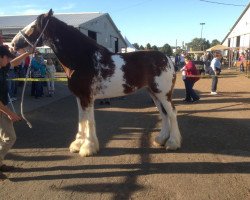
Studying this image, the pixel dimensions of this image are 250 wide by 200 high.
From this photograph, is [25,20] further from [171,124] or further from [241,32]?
[241,32]

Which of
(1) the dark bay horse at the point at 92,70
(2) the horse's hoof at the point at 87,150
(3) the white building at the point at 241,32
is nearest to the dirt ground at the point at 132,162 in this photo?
(2) the horse's hoof at the point at 87,150

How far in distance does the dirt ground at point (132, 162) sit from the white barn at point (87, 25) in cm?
1666

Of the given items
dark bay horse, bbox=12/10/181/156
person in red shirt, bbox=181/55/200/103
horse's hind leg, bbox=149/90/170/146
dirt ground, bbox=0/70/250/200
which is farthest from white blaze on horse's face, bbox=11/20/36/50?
person in red shirt, bbox=181/55/200/103

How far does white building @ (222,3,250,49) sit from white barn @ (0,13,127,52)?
15.6 meters

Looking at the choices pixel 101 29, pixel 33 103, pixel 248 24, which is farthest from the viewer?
pixel 248 24

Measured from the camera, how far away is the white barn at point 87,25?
87.2 ft

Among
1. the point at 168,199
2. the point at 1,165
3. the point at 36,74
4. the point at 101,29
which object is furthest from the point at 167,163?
the point at 101,29

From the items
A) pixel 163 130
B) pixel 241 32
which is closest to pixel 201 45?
pixel 241 32

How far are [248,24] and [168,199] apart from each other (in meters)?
40.1

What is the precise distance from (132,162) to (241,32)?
41335 millimetres

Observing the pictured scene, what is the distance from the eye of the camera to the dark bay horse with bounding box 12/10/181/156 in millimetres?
6012

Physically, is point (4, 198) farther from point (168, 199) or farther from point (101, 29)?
point (101, 29)

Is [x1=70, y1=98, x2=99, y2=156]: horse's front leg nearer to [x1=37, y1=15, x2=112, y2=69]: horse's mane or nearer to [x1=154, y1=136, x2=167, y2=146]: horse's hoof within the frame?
[x1=37, y1=15, x2=112, y2=69]: horse's mane

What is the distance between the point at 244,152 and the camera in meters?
6.23
